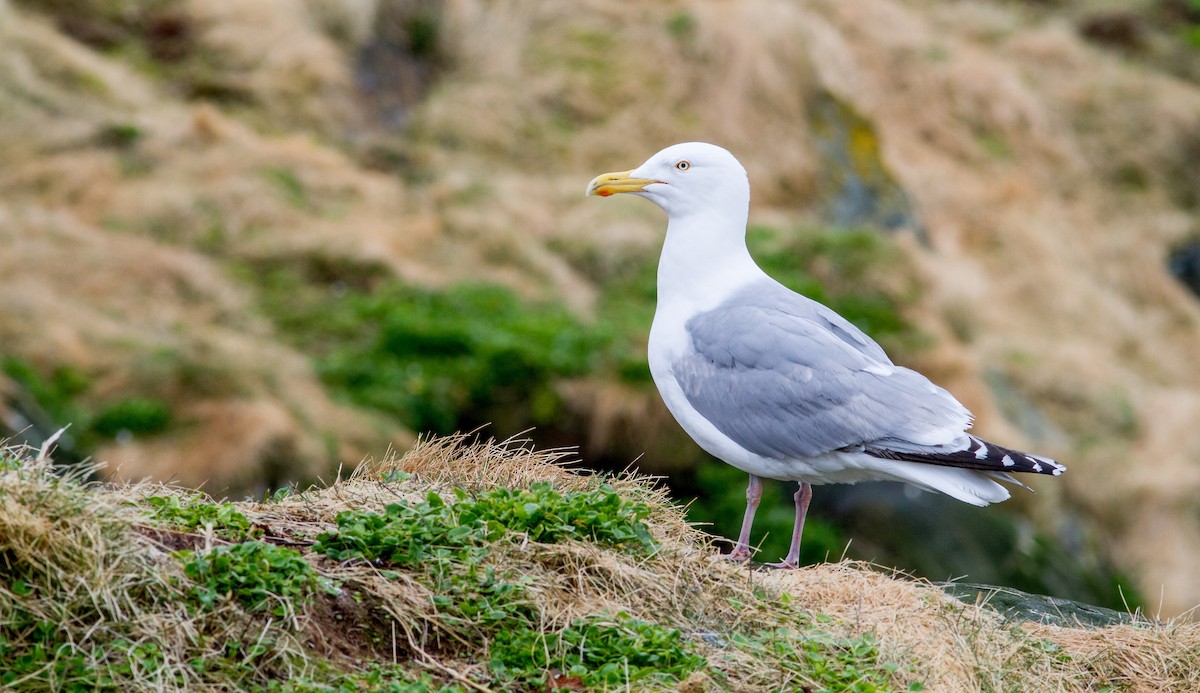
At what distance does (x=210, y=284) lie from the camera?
10.1m

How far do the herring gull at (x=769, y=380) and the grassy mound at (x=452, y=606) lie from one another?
1.71ft

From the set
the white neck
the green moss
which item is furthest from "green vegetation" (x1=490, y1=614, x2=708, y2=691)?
the green moss

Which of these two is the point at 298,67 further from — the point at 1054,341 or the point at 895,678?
the point at 895,678

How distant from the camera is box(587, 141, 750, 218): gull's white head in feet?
19.2

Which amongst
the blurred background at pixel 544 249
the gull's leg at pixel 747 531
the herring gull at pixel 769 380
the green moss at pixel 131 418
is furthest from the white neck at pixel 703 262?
the green moss at pixel 131 418

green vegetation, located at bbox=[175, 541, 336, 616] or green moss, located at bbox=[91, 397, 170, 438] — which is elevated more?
green vegetation, located at bbox=[175, 541, 336, 616]

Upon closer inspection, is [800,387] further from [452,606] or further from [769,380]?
[452,606]

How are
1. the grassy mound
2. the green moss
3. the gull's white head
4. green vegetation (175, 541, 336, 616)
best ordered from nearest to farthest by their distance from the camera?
1. the grassy mound
2. green vegetation (175, 541, 336, 616)
3. the gull's white head
4. the green moss

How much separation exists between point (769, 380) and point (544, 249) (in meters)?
6.62

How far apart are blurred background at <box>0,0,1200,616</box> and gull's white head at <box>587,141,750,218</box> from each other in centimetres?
273

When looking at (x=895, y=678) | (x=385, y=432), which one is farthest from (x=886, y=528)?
(x=895, y=678)

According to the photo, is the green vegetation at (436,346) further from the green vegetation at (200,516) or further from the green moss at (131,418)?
the green vegetation at (200,516)

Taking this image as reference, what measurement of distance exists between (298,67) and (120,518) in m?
10.0

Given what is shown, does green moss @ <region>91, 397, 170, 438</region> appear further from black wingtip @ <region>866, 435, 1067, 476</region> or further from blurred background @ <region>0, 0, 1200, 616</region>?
black wingtip @ <region>866, 435, 1067, 476</region>
